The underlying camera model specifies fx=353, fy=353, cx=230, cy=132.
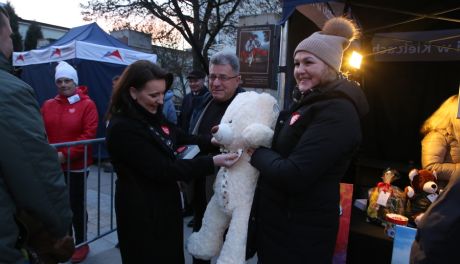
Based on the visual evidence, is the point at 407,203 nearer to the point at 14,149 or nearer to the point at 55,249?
the point at 55,249

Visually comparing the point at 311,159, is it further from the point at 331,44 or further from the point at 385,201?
the point at 385,201

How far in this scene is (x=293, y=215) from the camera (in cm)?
168

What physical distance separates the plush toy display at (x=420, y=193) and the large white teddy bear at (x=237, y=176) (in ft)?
5.29

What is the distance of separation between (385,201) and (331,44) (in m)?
1.68

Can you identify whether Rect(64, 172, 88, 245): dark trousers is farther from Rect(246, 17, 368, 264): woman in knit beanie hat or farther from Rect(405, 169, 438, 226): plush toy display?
Rect(405, 169, 438, 226): plush toy display

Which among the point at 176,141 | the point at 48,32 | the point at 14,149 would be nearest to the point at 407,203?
the point at 176,141

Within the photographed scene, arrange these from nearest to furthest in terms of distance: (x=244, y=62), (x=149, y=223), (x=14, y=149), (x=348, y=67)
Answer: (x=14, y=149), (x=149, y=223), (x=348, y=67), (x=244, y=62)

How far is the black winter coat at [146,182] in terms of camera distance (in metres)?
1.90

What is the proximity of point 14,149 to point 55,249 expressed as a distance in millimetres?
531

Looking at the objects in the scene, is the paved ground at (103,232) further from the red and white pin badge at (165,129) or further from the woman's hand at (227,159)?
the woman's hand at (227,159)

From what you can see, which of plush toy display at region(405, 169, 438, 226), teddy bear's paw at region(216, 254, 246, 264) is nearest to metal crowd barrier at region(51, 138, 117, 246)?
teddy bear's paw at region(216, 254, 246, 264)

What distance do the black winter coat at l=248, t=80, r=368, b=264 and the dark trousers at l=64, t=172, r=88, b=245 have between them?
230 cm

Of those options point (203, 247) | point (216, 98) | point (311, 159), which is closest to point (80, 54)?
point (216, 98)

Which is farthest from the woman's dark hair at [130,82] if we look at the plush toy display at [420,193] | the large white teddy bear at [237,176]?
the plush toy display at [420,193]
